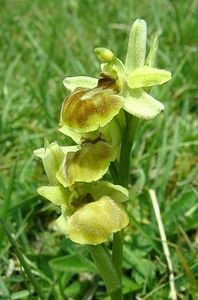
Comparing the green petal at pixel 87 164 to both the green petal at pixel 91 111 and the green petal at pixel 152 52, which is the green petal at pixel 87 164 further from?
the green petal at pixel 152 52

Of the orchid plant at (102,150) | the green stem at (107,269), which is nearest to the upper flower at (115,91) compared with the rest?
the orchid plant at (102,150)

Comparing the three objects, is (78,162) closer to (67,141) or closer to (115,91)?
(115,91)

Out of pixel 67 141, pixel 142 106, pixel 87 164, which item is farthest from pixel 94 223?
pixel 67 141

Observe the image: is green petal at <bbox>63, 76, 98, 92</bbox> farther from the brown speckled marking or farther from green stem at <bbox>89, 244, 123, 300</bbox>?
green stem at <bbox>89, 244, 123, 300</bbox>

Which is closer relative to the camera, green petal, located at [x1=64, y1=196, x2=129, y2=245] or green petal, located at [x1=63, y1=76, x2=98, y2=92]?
green petal, located at [x1=64, y1=196, x2=129, y2=245]

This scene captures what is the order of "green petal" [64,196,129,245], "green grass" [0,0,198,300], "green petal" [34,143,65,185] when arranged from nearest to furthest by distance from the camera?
"green petal" [64,196,129,245] < "green petal" [34,143,65,185] < "green grass" [0,0,198,300]

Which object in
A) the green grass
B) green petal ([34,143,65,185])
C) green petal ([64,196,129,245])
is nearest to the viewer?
green petal ([64,196,129,245])

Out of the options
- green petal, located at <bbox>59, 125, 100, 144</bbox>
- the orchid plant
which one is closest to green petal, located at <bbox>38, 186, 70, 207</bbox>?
the orchid plant

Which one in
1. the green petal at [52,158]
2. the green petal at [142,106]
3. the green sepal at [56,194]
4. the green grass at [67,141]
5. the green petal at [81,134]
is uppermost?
the green petal at [142,106]
